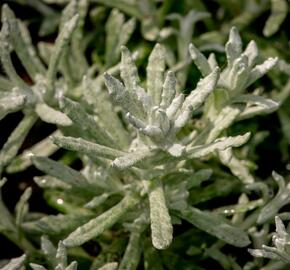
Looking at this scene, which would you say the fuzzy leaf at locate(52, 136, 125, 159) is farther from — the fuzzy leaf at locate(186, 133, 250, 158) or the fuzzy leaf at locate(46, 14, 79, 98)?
the fuzzy leaf at locate(46, 14, 79, 98)

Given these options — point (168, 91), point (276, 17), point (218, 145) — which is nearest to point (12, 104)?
point (168, 91)

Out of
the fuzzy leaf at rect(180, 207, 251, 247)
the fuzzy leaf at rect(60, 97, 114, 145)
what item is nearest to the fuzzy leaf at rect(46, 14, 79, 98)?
the fuzzy leaf at rect(60, 97, 114, 145)

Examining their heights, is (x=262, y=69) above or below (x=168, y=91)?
below

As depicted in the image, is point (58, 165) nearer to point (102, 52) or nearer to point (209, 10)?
point (102, 52)

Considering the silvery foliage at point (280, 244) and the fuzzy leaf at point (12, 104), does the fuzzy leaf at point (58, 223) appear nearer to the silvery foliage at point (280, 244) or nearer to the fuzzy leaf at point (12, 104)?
the fuzzy leaf at point (12, 104)

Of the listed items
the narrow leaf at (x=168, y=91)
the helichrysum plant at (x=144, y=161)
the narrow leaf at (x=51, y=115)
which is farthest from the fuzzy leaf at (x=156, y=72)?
the narrow leaf at (x=51, y=115)

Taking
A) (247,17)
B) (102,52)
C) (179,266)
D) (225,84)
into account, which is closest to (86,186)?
(179,266)

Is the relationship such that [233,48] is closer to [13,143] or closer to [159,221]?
[159,221]

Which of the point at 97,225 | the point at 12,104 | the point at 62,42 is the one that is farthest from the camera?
the point at 62,42
